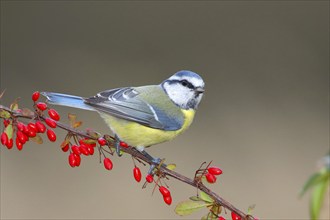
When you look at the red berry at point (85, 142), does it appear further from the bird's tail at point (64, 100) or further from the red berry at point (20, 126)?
the bird's tail at point (64, 100)

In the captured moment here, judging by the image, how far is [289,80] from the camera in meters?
4.81

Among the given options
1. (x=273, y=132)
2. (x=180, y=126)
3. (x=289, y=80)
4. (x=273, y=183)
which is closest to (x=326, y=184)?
(x=180, y=126)

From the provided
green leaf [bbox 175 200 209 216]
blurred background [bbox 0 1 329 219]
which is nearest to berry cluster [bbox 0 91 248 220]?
green leaf [bbox 175 200 209 216]

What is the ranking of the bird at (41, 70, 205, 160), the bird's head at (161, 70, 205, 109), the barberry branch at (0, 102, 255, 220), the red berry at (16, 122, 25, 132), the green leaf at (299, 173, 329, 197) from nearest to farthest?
the green leaf at (299, 173, 329, 197)
the barberry branch at (0, 102, 255, 220)
the red berry at (16, 122, 25, 132)
the bird at (41, 70, 205, 160)
the bird's head at (161, 70, 205, 109)

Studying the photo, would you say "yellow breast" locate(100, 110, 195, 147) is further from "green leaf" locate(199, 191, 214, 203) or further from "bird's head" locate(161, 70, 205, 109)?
"green leaf" locate(199, 191, 214, 203)

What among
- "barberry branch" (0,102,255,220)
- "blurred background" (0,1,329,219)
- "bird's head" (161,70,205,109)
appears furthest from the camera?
"blurred background" (0,1,329,219)

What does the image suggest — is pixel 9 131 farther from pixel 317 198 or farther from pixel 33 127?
pixel 317 198

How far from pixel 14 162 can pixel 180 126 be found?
94.7 inches

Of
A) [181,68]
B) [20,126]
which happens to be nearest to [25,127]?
[20,126]

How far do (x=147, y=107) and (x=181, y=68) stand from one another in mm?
2671

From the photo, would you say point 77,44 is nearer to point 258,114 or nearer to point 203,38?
point 203,38

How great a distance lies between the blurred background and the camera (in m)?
3.97

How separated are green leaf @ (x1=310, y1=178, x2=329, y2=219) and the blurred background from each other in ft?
10.4

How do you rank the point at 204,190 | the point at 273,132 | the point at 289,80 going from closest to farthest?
the point at 204,190 → the point at 273,132 → the point at 289,80
